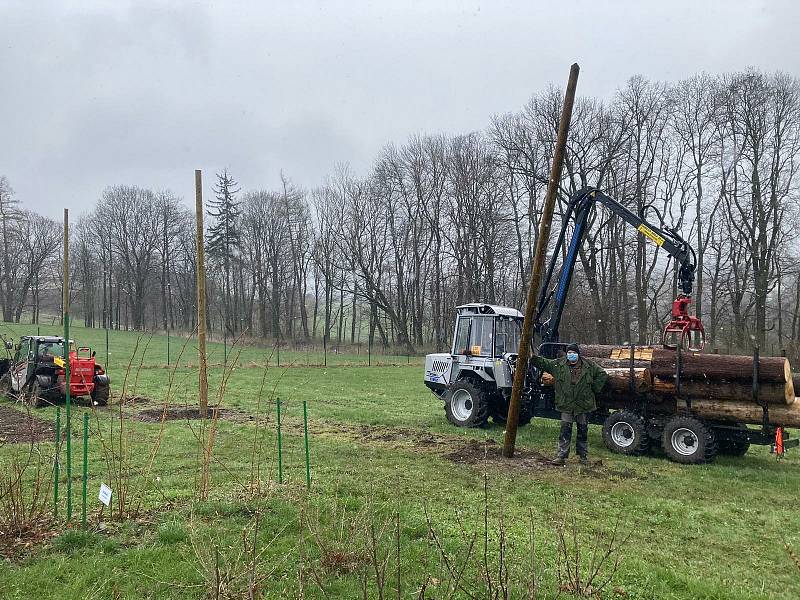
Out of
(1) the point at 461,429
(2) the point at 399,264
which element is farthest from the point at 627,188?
(1) the point at 461,429

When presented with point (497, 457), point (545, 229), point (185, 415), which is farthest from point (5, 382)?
point (545, 229)

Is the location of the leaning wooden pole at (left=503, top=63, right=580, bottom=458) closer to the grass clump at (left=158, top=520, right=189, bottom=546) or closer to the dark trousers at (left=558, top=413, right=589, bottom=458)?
the dark trousers at (left=558, top=413, right=589, bottom=458)

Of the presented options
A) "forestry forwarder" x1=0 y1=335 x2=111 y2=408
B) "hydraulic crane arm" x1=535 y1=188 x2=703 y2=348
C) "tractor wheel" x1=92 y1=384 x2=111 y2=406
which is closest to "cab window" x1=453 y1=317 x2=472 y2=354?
"hydraulic crane arm" x1=535 y1=188 x2=703 y2=348

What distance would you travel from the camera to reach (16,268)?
176 feet

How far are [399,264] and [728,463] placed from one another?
38.9 m

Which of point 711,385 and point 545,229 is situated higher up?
point 545,229

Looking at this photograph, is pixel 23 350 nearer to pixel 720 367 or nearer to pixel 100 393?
pixel 100 393

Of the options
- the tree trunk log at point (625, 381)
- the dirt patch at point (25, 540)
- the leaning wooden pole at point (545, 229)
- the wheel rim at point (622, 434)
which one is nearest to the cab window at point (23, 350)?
the dirt patch at point (25, 540)

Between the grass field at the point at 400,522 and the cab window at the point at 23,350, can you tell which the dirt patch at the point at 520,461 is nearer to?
the grass field at the point at 400,522

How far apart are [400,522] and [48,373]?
12378 millimetres

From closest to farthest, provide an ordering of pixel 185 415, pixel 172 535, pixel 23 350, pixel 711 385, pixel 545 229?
pixel 172 535, pixel 545 229, pixel 711 385, pixel 185 415, pixel 23 350

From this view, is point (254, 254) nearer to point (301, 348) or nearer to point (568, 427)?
point (301, 348)

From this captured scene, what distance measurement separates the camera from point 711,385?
9.42 metres

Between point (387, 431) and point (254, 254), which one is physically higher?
point (254, 254)
